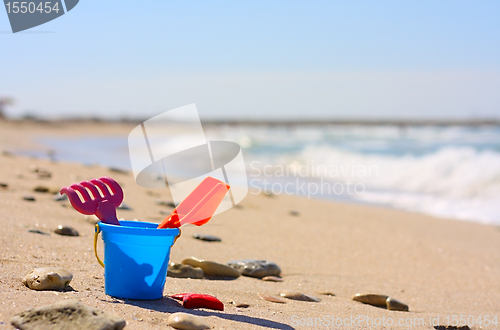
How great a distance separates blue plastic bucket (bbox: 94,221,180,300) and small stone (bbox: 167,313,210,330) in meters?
0.34

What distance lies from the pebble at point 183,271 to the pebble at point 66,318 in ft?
3.95

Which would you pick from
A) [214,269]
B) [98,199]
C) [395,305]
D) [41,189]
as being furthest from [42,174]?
[395,305]

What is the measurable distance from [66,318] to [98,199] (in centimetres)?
78

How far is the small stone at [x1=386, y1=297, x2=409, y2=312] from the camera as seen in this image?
10.4 feet

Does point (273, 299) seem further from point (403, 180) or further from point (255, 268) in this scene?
point (403, 180)

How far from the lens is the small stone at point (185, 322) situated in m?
2.13

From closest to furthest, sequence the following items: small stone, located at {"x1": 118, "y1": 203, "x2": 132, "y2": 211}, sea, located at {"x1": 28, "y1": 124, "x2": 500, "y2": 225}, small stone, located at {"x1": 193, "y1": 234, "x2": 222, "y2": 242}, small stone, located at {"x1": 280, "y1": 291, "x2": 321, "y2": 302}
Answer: small stone, located at {"x1": 280, "y1": 291, "x2": 321, "y2": 302}, small stone, located at {"x1": 193, "y1": 234, "x2": 222, "y2": 242}, small stone, located at {"x1": 118, "y1": 203, "x2": 132, "y2": 211}, sea, located at {"x1": 28, "y1": 124, "x2": 500, "y2": 225}

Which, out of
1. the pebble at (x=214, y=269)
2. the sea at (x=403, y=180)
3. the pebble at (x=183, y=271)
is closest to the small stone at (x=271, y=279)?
the pebble at (x=214, y=269)

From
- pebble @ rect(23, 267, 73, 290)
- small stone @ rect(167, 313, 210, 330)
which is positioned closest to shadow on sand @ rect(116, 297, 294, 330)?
small stone @ rect(167, 313, 210, 330)

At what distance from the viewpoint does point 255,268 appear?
11.7 ft

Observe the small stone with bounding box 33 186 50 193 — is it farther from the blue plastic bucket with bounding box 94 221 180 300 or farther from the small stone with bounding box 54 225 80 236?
the blue plastic bucket with bounding box 94 221 180 300

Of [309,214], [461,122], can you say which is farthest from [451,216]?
[461,122]

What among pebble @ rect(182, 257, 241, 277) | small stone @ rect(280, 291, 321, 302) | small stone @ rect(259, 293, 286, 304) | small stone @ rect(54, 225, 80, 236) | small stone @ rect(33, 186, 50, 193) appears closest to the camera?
small stone @ rect(259, 293, 286, 304)

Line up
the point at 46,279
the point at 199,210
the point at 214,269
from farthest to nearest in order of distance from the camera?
1. the point at 214,269
2. the point at 199,210
3. the point at 46,279
